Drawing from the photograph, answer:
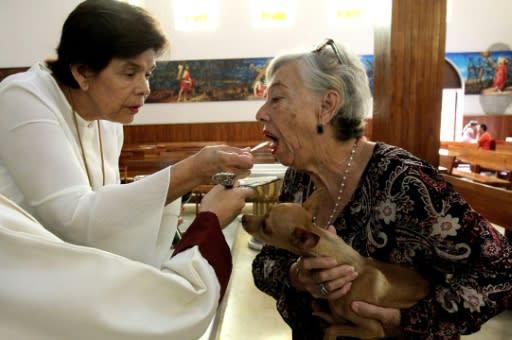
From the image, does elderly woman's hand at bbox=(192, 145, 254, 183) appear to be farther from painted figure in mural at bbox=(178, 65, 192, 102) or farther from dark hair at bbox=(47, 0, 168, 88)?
painted figure in mural at bbox=(178, 65, 192, 102)

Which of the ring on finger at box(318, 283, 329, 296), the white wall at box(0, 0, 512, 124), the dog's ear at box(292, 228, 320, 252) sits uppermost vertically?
the white wall at box(0, 0, 512, 124)

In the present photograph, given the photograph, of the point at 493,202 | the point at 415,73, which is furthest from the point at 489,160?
the point at 415,73

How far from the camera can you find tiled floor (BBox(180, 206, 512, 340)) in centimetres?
313

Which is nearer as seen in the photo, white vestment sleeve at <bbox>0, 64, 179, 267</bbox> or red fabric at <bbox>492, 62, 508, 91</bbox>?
white vestment sleeve at <bbox>0, 64, 179, 267</bbox>

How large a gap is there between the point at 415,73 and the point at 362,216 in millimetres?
1468

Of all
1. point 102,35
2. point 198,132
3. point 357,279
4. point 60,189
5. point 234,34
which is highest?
point 234,34

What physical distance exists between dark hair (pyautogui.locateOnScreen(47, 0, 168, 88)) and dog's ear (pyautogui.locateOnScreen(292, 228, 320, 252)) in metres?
0.93

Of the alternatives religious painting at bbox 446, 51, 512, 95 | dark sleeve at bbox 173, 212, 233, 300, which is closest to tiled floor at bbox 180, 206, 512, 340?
dark sleeve at bbox 173, 212, 233, 300

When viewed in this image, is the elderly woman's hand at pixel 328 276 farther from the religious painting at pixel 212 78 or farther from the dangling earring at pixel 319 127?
the religious painting at pixel 212 78

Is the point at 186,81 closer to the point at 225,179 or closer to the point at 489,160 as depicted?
the point at 489,160

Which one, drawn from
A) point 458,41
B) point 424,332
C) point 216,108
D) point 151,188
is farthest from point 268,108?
point 458,41

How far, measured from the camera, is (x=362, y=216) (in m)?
1.58

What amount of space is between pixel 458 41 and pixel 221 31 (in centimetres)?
763

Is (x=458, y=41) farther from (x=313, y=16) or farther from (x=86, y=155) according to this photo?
(x=86, y=155)
